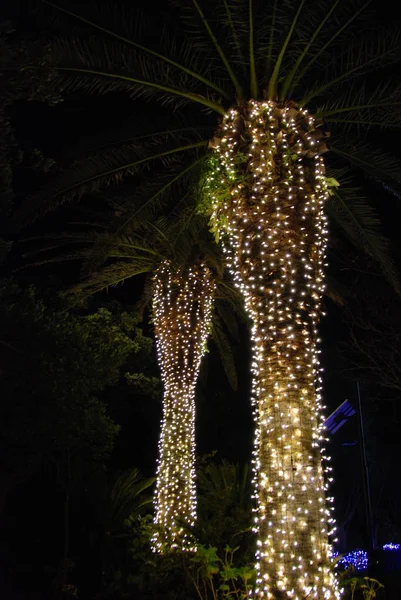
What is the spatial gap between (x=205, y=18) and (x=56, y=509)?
1091 cm

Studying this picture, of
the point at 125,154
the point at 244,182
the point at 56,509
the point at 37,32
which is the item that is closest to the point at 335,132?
the point at 244,182

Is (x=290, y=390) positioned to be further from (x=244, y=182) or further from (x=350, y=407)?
(x=350, y=407)

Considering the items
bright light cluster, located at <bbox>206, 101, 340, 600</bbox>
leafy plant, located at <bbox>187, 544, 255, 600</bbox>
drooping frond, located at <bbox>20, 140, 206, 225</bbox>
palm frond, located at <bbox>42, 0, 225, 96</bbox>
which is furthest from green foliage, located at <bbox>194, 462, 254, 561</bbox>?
palm frond, located at <bbox>42, 0, 225, 96</bbox>

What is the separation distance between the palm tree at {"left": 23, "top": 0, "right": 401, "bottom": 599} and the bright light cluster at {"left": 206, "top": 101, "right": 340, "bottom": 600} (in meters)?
0.01

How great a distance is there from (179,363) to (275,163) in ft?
17.0

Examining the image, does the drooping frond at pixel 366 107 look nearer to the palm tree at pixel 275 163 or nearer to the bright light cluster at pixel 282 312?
the palm tree at pixel 275 163

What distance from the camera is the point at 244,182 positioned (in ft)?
23.1

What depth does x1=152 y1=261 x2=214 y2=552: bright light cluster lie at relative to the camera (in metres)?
10.4

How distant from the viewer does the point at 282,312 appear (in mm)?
6414

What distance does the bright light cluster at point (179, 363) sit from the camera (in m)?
10.4

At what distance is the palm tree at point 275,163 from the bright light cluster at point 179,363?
3.21m

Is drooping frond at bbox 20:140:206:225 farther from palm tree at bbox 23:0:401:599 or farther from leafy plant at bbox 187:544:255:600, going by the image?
leafy plant at bbox 187:544:255:600

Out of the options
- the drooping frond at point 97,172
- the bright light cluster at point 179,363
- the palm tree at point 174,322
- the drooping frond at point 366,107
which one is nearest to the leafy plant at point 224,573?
the palm tree at point 174,322

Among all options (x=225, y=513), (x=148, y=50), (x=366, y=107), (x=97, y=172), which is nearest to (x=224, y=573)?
(x=225, y=513)
